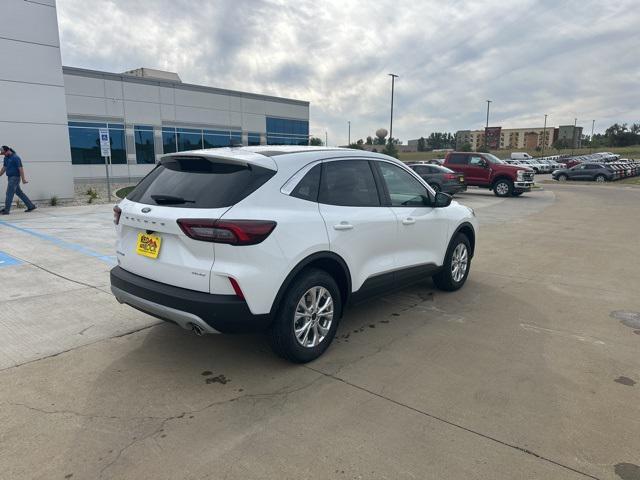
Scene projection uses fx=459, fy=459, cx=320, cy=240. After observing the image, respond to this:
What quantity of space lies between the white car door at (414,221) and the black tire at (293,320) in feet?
4.02

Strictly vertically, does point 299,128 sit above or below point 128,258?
above

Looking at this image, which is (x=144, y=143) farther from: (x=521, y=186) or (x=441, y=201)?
(x=441, y=201)

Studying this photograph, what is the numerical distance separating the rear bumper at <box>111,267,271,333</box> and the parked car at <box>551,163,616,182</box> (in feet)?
126

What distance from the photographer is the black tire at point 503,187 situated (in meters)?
21.1

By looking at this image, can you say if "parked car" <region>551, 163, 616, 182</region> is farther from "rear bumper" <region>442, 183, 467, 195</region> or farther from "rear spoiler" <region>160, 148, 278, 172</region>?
"rear spoiler" <region>160, 148, 278, 172</region>

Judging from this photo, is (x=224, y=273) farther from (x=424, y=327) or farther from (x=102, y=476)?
(x=424, y=327)

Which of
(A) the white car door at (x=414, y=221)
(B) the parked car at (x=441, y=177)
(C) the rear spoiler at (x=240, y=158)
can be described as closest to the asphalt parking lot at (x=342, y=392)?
(A) the white car door at (x=414, y=221)

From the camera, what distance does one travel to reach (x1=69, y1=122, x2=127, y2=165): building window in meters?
26.9

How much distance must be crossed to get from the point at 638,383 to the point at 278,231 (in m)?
3.03

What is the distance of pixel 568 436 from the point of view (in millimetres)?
2895

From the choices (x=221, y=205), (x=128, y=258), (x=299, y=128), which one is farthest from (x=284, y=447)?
(x=299, y=128)

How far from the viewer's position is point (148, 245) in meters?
3.58

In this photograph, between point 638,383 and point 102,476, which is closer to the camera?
point 102,476

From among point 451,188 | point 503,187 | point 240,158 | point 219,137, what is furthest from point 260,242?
point 219,137
